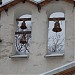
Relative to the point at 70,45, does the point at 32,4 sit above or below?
above

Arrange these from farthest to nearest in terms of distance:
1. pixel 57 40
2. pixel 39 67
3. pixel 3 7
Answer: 1. pixel 57 40
2. pixel 3 7
3. pixel 39 67

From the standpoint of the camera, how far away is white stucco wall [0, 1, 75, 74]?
10188 mm

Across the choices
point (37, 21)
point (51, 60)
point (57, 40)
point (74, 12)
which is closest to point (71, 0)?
point (74, 12)

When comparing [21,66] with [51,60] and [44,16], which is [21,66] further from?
[44,16]

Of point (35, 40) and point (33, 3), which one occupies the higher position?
point (33, 3)

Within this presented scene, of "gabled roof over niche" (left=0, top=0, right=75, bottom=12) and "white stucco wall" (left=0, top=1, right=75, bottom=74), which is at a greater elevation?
"gabled roof over niche" (left=0, top=0, right=75, bottom=12)

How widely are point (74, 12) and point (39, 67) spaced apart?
1.81m

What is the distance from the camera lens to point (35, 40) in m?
10.5

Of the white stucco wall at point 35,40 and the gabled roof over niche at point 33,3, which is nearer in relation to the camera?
the white stucco wall at point 35,40

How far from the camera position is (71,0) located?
10.5m

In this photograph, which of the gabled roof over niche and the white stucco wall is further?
the gabled roof over niche

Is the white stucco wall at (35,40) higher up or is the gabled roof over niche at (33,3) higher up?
the gabled roof over niche at (33,3)

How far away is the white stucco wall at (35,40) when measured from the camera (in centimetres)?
1019

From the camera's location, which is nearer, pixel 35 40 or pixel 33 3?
pixel 35 40
